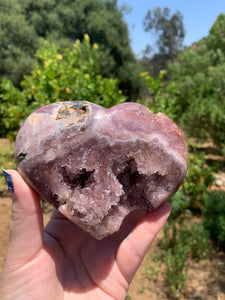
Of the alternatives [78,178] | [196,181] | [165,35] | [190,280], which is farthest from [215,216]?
[165,35]

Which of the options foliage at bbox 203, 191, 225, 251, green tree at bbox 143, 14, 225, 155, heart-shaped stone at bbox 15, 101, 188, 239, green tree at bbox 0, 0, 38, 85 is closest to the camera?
heart-shaped stone at bbox 15, 101, 188, 239

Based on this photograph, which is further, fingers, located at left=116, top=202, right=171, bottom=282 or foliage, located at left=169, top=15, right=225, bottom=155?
foliage, located at left=169, top=15, right=225, bottom=155

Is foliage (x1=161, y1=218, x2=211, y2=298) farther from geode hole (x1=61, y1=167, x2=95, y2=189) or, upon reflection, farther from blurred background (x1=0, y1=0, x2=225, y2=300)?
geode hole (x1=61, y1=167, x2=95, y2=189)

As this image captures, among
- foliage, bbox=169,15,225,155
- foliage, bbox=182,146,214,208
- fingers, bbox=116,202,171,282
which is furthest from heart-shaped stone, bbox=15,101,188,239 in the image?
foliage, bbox=169,15,225,155

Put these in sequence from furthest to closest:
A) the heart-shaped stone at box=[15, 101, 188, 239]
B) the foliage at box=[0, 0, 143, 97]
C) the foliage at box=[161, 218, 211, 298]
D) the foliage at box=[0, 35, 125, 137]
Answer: the foliage at box=[0, 0, 143, 97], the foliage at box=[0, 35, 125, 137], the foliage at box=[161, 218, 211, 298], the heart-shaped stone at box=[15, 101, 188, 239]

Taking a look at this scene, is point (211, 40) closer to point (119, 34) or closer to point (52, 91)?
point (119, 34)

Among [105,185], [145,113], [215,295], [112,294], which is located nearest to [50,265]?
[112,294]

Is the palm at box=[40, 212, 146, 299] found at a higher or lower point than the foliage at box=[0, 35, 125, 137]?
lower
